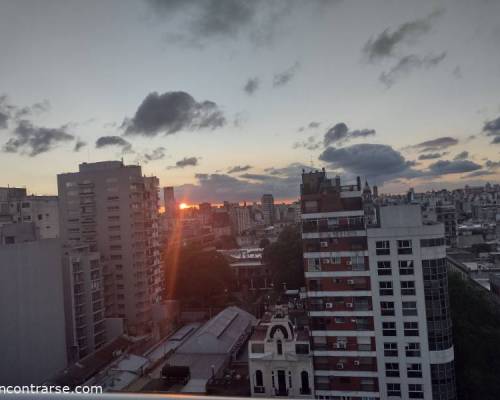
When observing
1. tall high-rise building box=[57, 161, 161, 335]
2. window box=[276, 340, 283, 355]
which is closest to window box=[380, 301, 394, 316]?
window box=[276, 340, 283, 355]

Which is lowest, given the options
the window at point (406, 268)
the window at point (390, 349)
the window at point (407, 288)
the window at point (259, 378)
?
the window at point (259, 378)

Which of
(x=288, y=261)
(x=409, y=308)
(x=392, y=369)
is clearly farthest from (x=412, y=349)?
(x=288, y=261)

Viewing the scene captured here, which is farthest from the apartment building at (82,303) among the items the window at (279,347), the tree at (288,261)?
the tree at (288,261)

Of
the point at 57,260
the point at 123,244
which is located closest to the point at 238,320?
the point at 123,244

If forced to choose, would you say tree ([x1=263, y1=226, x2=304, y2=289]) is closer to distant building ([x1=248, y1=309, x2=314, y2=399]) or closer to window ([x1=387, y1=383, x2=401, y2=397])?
distant building ([x1=248, y1=309, x2=314, y2=399])

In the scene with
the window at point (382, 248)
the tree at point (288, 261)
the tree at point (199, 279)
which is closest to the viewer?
the window at point (382, 248)

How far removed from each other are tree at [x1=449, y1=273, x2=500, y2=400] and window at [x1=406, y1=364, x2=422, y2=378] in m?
0.69

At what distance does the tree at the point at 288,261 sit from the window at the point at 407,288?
22.4 ft

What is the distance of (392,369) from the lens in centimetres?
589

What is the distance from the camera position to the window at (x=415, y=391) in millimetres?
5773

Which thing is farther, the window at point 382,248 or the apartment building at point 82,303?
the apartment building at point 82,303

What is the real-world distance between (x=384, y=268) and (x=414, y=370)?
4.44 ft

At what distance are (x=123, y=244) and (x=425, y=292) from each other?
26.0 ft

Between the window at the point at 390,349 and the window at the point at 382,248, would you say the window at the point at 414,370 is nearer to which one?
the window at the point at 390,349
